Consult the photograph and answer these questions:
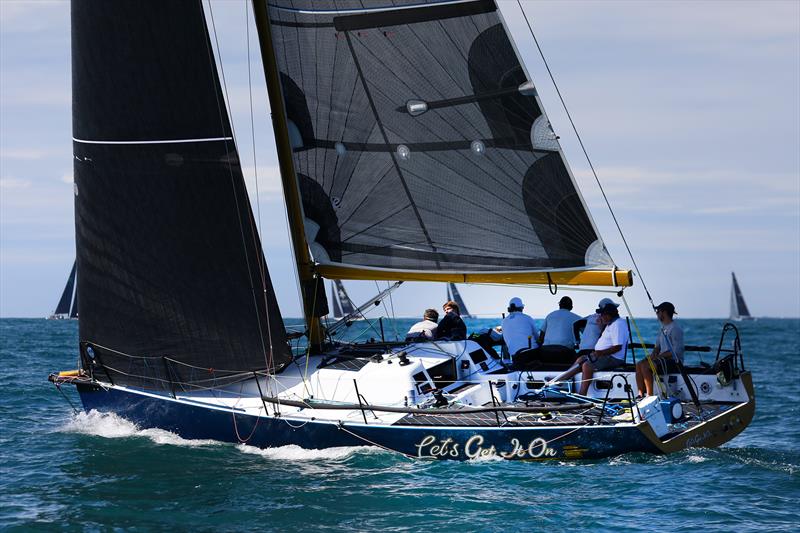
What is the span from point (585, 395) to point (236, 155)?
561 centimetres

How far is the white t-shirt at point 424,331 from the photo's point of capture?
1492 centimetres

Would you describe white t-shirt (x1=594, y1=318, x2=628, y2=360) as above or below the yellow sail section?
below

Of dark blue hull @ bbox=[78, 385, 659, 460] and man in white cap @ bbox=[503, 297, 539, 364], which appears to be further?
man in white cap @ bbox=[503, 297, 539, 364]

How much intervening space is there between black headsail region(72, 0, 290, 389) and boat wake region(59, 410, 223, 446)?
663 millimetres

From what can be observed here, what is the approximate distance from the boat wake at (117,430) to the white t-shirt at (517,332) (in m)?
4.18

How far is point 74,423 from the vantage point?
16016 millimetres

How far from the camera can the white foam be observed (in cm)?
1234

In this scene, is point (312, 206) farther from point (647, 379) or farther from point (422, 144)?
point (647, 379)

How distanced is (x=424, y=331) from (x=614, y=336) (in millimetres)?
2874

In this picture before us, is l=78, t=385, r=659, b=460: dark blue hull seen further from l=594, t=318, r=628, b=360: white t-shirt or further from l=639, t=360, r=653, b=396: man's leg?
l=594, t=318, r=628, b=360: white t-shirt

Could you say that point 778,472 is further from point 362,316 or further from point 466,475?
point 362,316

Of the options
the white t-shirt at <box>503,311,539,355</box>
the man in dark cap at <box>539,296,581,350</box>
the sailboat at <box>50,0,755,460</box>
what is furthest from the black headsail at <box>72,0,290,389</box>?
the man in dark cap at <box>539,296,581,350</box>

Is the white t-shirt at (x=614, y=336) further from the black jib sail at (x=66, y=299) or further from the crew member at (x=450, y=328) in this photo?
the black jib sail at (x=66, y=299)

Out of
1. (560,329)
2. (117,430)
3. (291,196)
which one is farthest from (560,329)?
(117,430)
